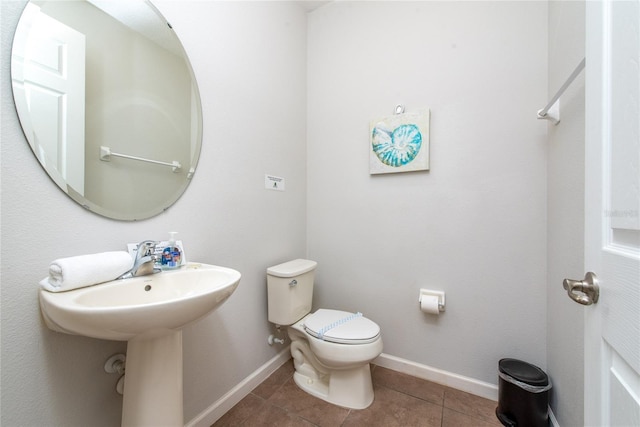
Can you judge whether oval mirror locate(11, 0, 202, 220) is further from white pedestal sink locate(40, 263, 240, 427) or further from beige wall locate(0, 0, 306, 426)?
white pedestal sink locate(40, 263, 240, 427)

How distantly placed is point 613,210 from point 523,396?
44.2 inches

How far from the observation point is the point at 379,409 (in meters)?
1.29

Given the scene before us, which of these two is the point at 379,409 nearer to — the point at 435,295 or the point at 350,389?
the point at 350,389

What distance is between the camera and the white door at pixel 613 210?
40 cm

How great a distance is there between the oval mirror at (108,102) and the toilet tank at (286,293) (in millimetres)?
702

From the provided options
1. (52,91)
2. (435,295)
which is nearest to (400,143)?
A: (435,295)

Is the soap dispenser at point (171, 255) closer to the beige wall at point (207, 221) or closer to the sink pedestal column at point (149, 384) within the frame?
the beige wall at point (207, 221)

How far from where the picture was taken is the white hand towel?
69cm

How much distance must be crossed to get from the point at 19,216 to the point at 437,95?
188 cm

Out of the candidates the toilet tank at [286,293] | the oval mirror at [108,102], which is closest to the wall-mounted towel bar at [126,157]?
the oval mirror at [108,102]

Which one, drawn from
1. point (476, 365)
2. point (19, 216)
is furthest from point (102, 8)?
point (476, 365)

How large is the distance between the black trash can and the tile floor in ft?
0.32

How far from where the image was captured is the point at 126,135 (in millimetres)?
947

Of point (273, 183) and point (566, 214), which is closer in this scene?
point (566, 214)
